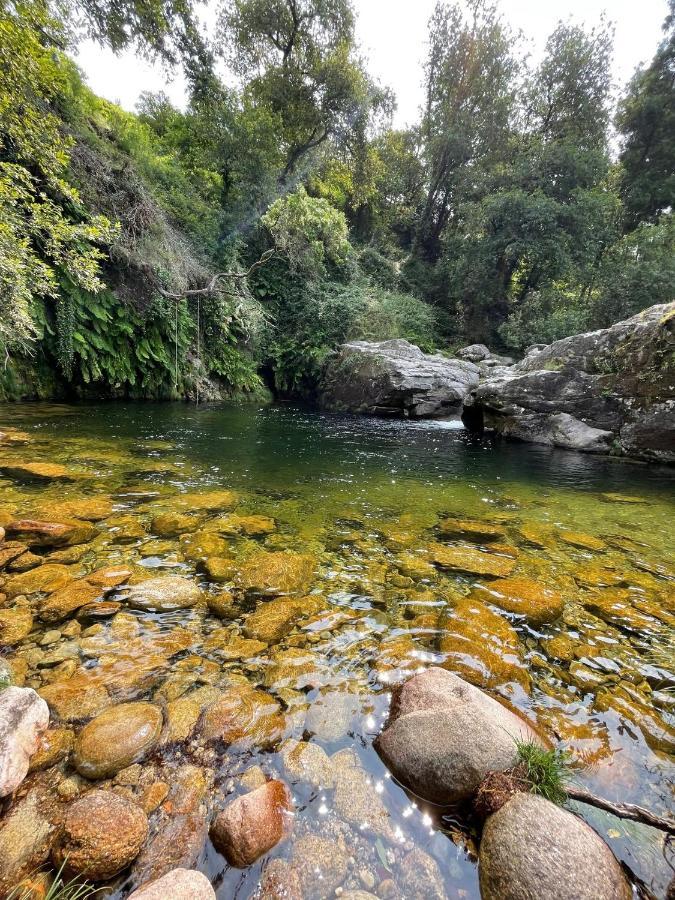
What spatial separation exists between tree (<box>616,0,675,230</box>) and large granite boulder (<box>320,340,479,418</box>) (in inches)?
596

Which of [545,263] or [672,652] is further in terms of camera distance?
[545,263]

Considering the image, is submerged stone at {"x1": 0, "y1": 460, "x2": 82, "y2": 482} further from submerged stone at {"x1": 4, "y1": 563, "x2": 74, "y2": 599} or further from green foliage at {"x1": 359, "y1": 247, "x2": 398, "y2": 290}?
green foliage at {"x1": 359, "y1": 247, "x2": 398, "y2": 290}

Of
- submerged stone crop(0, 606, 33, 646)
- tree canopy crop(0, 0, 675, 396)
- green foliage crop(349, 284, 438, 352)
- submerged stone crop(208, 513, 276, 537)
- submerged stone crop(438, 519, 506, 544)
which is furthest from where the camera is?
green foliage crop(349, 284, 438, 352)

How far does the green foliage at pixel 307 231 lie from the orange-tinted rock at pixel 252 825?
1874cm

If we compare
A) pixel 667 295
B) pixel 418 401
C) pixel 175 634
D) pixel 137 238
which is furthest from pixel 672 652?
pixel 667 295

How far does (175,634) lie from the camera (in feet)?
7.45

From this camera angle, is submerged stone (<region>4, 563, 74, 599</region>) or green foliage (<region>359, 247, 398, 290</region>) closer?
submerged stone (<region>4, 563, 74, 599</region>)

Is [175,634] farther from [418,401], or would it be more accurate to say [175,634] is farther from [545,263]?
[545,263]

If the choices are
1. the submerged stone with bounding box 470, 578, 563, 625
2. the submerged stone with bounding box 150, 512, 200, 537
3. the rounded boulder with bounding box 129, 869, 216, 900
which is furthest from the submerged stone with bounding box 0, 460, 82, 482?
the submerged stone with bounding box 470, 578, 563, 625

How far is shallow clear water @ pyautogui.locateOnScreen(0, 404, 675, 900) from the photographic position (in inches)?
55.5

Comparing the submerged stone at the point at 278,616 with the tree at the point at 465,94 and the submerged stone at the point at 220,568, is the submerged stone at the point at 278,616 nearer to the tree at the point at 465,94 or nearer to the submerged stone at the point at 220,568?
the submerged stone at the point at 220,568

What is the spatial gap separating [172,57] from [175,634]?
20.9 m

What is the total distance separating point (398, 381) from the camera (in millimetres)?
13578

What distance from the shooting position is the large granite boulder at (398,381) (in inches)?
536
